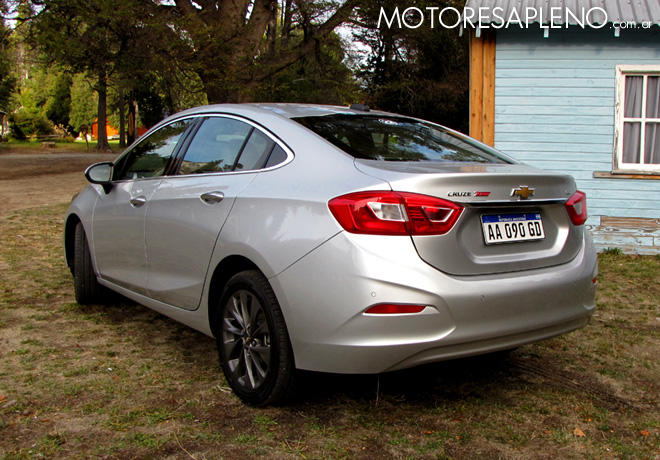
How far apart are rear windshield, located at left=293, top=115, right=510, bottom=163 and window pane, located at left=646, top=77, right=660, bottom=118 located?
5853 mm

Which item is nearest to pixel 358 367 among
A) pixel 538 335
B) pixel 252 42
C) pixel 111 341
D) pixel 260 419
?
pixel 260 419

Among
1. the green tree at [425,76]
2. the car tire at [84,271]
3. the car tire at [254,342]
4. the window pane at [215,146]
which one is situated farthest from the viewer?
the green tree at [425,76]

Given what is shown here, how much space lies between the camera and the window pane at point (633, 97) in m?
8.70

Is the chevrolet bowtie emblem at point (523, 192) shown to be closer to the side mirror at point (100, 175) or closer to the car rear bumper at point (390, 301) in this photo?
the car rear bumper at point (390, 301)

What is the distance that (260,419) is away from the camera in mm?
3256

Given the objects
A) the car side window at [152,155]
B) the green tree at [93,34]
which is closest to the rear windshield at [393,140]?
the car side window at [152,155]

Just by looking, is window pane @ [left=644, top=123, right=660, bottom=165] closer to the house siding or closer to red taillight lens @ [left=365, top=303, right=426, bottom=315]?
the house siding

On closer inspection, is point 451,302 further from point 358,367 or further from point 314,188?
point 314,188

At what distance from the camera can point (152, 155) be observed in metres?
4.50

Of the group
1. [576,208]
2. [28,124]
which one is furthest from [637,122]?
[28,124]

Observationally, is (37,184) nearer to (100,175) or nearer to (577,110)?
(577,110)

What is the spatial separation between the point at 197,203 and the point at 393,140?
1.13 m

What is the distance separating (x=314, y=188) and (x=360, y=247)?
422 millimetres

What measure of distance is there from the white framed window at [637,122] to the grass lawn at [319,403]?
14.0 feet
